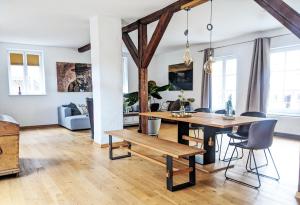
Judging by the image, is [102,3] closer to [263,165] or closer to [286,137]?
[263,165]

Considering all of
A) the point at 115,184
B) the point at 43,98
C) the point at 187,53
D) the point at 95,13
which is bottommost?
the point at 115,184

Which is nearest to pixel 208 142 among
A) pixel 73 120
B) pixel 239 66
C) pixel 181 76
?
pixel 239 66

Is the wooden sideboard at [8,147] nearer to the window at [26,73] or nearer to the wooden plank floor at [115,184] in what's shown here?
the wooden plank floor at [115,184]

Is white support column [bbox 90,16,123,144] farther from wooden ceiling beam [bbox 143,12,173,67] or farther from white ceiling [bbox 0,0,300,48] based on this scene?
wooden ceiling beam [bbox 143,12,173,67]

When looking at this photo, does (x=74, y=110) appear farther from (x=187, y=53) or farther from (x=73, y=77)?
(x=187, y=53)

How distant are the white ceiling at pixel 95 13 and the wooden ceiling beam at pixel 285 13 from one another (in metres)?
1.29

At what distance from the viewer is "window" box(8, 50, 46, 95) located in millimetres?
7066

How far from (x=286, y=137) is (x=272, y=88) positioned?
1.25 m

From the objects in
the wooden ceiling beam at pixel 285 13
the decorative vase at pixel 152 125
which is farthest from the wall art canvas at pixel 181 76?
the wooden ceiling beam at pixel 285 13

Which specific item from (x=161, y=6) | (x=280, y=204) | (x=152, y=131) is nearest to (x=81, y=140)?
(x=152, y=131)

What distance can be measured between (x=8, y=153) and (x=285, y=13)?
3754 millimetres

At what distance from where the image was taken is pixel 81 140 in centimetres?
543

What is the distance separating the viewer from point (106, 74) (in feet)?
15.5

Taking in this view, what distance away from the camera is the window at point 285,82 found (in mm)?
5504
